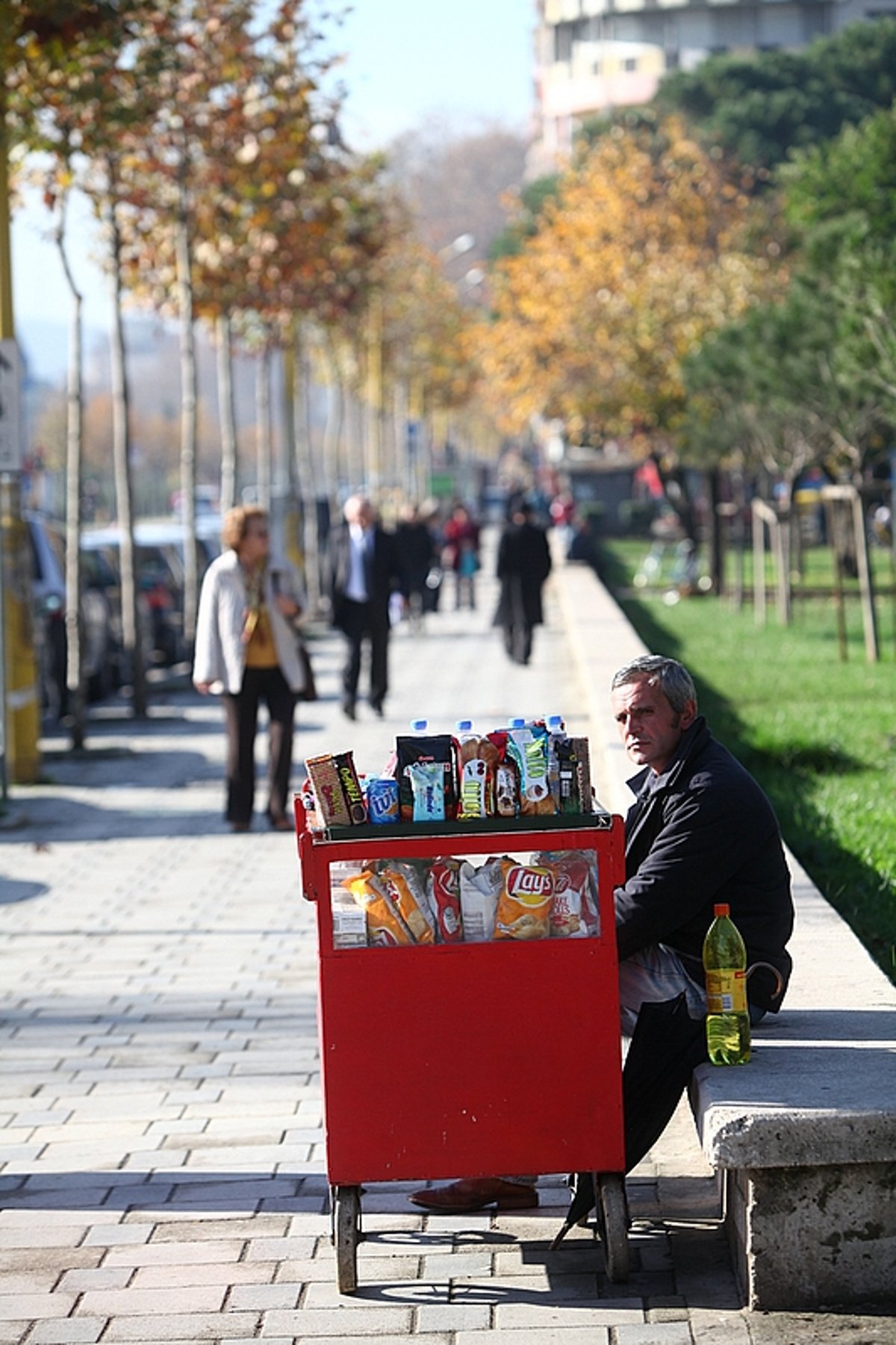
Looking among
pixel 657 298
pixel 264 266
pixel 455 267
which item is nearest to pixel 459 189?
pixel 455 267

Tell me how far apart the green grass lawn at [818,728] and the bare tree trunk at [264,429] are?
19.8ft

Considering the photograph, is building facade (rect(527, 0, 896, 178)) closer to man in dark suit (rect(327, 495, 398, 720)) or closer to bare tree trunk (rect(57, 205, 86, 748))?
man in dark suit (rect(327, 495, 398, 720))

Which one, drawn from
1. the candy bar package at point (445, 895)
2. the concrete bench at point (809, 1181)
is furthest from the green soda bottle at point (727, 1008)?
the candy bar package at point (445, 895)

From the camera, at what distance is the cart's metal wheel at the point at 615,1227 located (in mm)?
4914

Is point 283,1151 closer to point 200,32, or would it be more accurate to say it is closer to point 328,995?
point 328,995

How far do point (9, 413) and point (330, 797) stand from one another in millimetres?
8945

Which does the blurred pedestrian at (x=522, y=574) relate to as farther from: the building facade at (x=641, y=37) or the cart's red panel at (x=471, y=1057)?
the building facade at (x=641, y=37)

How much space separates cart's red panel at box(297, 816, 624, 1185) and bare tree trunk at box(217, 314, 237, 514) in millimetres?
21517

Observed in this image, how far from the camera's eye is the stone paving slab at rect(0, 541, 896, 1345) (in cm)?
479

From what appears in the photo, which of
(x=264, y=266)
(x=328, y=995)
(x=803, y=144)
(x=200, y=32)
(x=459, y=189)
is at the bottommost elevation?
(x=328, y=995)

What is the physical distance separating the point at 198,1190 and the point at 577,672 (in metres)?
15.7

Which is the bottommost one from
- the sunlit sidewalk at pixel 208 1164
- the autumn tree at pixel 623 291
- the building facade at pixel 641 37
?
the sunlit sidewalk at pixel 208 1164

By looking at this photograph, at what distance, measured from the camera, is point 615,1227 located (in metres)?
4.91

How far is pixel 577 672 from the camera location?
21391mm
